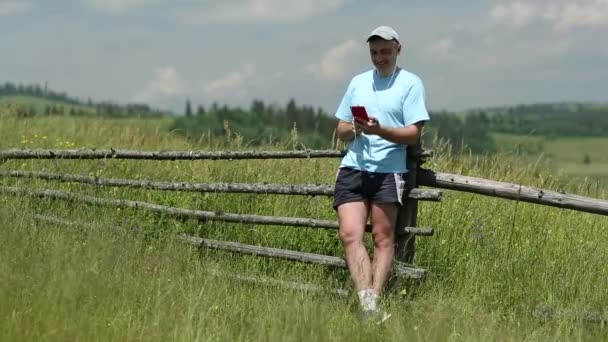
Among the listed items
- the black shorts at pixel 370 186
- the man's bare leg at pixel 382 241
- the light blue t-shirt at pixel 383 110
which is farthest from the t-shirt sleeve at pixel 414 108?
the man's bare leg at pixel 382 241

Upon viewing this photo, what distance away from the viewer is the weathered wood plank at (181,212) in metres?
5.96

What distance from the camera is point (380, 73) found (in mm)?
4895

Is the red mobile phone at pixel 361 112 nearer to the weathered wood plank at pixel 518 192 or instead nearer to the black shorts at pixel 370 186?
A: the black shorts at pixel 370 186

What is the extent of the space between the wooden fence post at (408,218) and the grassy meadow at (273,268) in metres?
0.21

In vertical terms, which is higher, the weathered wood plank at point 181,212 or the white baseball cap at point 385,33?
the white baseball cap at point 385,33

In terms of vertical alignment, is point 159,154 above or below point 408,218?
above

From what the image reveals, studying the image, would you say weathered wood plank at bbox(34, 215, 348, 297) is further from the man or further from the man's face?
the man's face

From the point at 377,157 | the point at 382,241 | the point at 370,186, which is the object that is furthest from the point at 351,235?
the point at 377,157

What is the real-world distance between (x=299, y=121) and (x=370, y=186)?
213ft

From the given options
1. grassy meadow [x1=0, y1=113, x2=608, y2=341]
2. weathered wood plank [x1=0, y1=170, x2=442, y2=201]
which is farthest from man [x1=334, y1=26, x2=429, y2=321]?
weathered wood plank [x1=0, y1=170, x2=442, y2=201]

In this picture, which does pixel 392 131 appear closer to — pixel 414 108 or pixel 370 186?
pixel 414 108

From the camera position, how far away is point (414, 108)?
4.76 m

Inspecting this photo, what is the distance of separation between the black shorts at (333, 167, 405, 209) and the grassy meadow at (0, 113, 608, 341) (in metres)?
0.64

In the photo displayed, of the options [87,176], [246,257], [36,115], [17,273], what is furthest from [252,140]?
[36,115]
